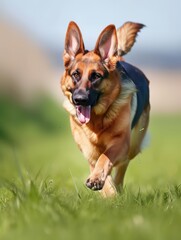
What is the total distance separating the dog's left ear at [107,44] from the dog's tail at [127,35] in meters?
0.76

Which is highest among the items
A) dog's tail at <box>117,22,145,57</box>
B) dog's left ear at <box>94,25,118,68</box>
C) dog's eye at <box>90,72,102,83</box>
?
dog's left ear at <box>94,25,118,68</box>

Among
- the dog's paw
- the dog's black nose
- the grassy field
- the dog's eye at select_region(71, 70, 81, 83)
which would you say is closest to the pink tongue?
the dog's black nose

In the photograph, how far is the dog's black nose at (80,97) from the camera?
6.05 meters

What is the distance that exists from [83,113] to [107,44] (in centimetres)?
61

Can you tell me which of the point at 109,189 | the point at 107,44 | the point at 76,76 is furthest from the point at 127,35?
the point at 109,189

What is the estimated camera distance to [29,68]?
21922mm

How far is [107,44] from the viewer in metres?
6.39

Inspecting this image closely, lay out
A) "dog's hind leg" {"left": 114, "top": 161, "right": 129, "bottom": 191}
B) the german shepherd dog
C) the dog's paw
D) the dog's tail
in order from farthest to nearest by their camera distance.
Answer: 1. "dog's hind leg" {"left": 114, "top": 161, "right": 129, "bottom": 191}
2. the dog's tail
3. the german shepherd dog
4. the dog's paw

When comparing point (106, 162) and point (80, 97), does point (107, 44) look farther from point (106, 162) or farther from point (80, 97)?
point (106, 162)

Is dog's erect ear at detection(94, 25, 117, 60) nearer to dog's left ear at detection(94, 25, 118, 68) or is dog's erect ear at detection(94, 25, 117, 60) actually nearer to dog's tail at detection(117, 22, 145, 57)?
dog's left ear at detection(94, 25, 118, 68)

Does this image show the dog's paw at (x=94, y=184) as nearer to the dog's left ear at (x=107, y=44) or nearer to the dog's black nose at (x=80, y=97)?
the dog's black nose at (x=80, y=97)

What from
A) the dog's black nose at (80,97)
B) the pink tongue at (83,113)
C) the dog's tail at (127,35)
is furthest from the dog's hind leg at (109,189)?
the dog's tail at (127,35)

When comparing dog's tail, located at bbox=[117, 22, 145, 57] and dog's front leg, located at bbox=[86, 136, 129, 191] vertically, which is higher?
dog's tail, located at bbox=[117, 22, 145, 57]

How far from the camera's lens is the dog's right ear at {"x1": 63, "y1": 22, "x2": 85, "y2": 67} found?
6387mm
